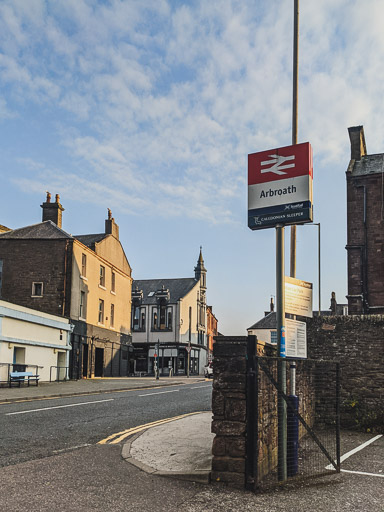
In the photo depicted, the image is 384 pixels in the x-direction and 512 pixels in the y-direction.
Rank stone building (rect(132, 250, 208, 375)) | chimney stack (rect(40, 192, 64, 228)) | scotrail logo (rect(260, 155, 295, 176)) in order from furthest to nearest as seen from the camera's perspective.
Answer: stone building (rect(132, 250, 208, 375)) < chimney stack (rect(40, 192, 64, 228)) < scotrail logo (rect(260, 155, 295, 176))

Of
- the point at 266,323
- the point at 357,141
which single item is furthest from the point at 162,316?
the point at 357,141

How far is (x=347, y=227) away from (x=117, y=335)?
24666 millimetres

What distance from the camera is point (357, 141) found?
33281 millimetres

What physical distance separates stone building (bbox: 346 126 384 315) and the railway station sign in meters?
22.3

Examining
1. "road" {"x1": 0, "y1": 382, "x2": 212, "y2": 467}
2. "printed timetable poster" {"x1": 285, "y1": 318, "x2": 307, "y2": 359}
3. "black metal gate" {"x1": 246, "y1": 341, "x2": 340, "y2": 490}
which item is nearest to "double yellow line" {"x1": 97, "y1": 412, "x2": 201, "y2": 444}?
"road" {"x1": 0, "y1": 382, "x2": 212, "y2": 467}

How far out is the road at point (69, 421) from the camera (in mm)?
8898

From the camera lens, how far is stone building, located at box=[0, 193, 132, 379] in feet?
120

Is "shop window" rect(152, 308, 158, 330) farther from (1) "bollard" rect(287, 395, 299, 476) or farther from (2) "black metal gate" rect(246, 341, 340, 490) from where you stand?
(1) "bollard" rect(287, 395, 299, 476)

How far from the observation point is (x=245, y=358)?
657 centimetres

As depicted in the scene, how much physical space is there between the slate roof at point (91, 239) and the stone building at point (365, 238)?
69.2ft

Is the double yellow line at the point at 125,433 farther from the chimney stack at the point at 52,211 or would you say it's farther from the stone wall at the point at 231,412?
the chimney stack at the point at 52,211

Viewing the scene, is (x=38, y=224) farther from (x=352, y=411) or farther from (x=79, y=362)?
(x=352, y=411)

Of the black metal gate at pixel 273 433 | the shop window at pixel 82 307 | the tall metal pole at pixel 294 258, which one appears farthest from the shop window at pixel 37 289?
the black metal gate at pixel 273 433

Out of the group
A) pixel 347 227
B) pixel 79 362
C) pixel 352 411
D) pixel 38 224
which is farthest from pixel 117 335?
pixel 352 411
